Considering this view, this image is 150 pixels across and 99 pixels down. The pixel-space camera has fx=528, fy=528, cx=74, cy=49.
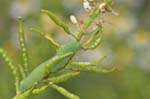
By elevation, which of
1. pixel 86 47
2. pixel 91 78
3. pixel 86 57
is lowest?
pixel 91 78

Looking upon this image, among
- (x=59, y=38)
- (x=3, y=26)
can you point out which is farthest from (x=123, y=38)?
(x=3, y=26)

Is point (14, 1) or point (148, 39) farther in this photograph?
point (14, 1)

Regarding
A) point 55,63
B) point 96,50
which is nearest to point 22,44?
point 55,63

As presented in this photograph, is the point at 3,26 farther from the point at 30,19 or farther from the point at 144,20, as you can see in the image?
the point at 144,20

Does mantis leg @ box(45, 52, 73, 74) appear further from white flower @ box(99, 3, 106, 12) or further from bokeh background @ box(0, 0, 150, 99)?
bokeh background @ box(0, 0, 150, 99)

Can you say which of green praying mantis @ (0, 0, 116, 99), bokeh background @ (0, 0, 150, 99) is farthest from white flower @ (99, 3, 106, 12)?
bokeh background @ (0, 0, 150, 99)

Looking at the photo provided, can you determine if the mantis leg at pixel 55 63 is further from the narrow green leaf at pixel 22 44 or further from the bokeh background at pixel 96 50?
the bokeh background at pixel 96 50

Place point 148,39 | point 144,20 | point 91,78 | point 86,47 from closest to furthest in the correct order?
point 86,47
point 91,78
point 148,39
point 144,20

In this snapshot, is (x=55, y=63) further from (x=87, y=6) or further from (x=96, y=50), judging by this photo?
(x=96, y=50)
